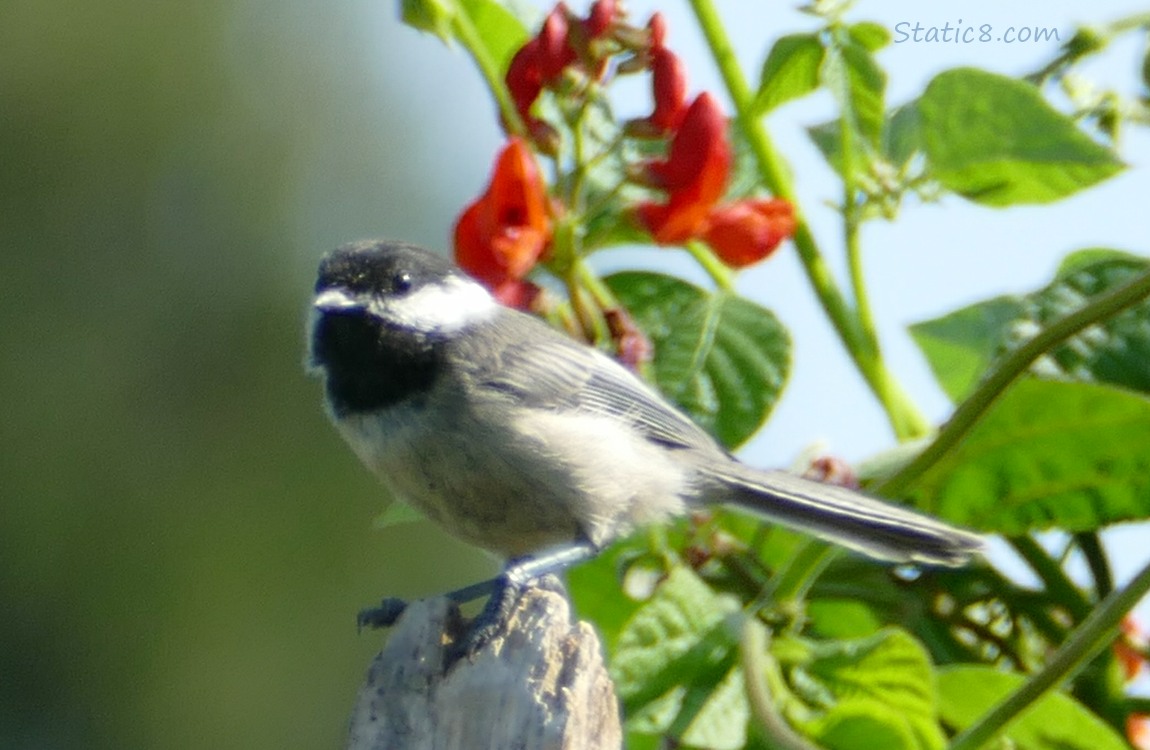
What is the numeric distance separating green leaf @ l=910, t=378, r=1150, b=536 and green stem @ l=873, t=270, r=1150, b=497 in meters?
0.02

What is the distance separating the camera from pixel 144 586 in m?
8.02

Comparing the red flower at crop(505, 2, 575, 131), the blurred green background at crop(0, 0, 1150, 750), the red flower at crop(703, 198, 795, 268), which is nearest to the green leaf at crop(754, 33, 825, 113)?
the red flower at crop(703, 198, 795, 268)

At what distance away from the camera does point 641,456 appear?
7.04 ft

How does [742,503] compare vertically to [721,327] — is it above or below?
below

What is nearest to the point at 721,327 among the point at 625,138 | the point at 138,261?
the point at 625,138

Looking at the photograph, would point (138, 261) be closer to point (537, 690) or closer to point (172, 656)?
point (172, 656)

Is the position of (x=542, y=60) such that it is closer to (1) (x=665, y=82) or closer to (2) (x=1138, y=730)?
(1) (x=665, y=82)

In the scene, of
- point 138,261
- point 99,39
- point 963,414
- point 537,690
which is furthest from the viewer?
point 99,39

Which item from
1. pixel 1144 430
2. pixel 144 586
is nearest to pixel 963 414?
pixel 1144 430

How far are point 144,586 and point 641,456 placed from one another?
6.35m

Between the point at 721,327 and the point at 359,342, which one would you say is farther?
the point at 359,342

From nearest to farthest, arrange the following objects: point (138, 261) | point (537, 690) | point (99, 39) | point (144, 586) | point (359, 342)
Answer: point (537, 690) → point (359, 342) → point (144, 586) → point (138, 261) → point (99, 39)

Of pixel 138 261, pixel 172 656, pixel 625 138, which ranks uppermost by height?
pixel 625 138

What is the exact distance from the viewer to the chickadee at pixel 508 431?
1.94 meters
